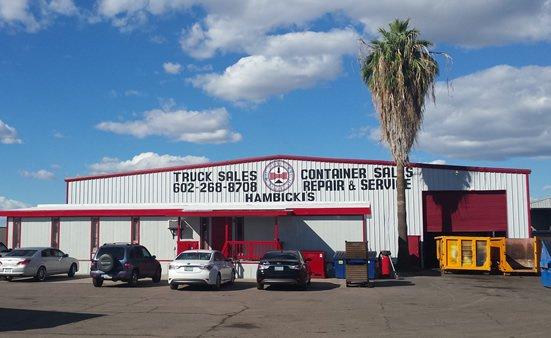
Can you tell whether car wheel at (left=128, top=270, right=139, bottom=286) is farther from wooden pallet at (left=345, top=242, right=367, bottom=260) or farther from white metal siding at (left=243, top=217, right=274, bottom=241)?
wooden pallet at (left=345, top=242, right=367, bottom=260)

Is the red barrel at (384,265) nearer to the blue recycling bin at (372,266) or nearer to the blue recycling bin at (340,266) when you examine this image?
the blue recycling bin at (372,266)

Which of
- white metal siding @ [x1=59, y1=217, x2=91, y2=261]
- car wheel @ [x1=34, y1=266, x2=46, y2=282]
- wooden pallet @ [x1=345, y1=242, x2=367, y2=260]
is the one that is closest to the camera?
wooden pallet @ [x1=345, y1=242, x2=367, y2=260]

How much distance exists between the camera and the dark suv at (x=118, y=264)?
23.1 metres

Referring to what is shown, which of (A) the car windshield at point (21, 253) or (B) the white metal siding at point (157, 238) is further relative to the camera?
(B) the white metal siding at point (157, 238)

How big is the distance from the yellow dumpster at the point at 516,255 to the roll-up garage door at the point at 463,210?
354 centimetres

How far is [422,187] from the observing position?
34250mm

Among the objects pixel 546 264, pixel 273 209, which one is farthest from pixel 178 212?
pixel 546 264

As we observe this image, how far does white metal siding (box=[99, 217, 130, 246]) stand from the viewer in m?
31.6

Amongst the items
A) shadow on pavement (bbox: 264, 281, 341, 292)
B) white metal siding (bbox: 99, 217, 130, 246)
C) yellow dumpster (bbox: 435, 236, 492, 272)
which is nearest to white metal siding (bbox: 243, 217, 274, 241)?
white metal siding (bbox: 99, 217, 130, 246)

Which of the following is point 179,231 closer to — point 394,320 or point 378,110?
point 378,110

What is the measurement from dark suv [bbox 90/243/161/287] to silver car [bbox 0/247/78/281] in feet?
12.6

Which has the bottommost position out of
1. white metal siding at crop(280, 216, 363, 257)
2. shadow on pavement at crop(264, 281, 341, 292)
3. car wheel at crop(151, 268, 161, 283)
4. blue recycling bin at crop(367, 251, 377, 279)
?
shadow on pavement at crop(264, 281, 341, 292)

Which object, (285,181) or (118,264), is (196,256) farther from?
(285,181)

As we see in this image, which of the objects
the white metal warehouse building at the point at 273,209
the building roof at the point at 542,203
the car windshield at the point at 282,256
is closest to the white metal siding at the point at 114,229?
the white metal warehouse building at the point at 273,209
